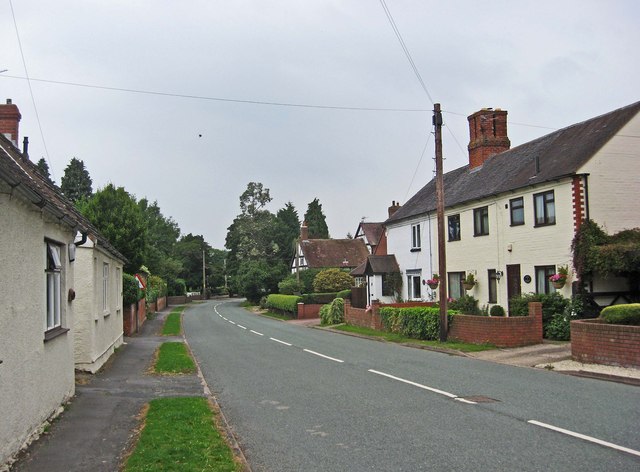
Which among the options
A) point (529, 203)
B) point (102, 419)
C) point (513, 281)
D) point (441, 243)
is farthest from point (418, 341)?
point (102, 419)

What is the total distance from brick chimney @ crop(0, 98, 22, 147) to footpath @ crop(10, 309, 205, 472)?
7.12 metres

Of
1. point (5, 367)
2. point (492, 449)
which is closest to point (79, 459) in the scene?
point (5, 367)

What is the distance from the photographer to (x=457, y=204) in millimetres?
27422

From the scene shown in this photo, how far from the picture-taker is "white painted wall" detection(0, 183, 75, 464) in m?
6.07

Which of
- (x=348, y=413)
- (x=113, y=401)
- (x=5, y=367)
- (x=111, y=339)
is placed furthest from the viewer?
(x=111, y=339)

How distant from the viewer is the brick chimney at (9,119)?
1596 cm

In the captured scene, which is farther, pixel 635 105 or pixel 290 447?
pixel 635 105

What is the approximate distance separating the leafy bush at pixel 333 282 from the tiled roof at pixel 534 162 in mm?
21381

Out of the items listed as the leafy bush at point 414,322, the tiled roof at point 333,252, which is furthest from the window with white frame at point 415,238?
the tiled roof at point 333,252

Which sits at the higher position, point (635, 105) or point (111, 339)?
point (635, 105)

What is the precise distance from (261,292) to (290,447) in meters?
58.5

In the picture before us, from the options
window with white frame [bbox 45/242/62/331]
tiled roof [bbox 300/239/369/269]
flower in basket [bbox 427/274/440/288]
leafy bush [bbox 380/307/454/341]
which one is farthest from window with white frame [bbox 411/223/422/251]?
tiled roof [bbox 300/239/369/269]

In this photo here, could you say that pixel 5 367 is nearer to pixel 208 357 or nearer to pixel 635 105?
pixel 208 357

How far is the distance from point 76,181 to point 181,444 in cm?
6138
